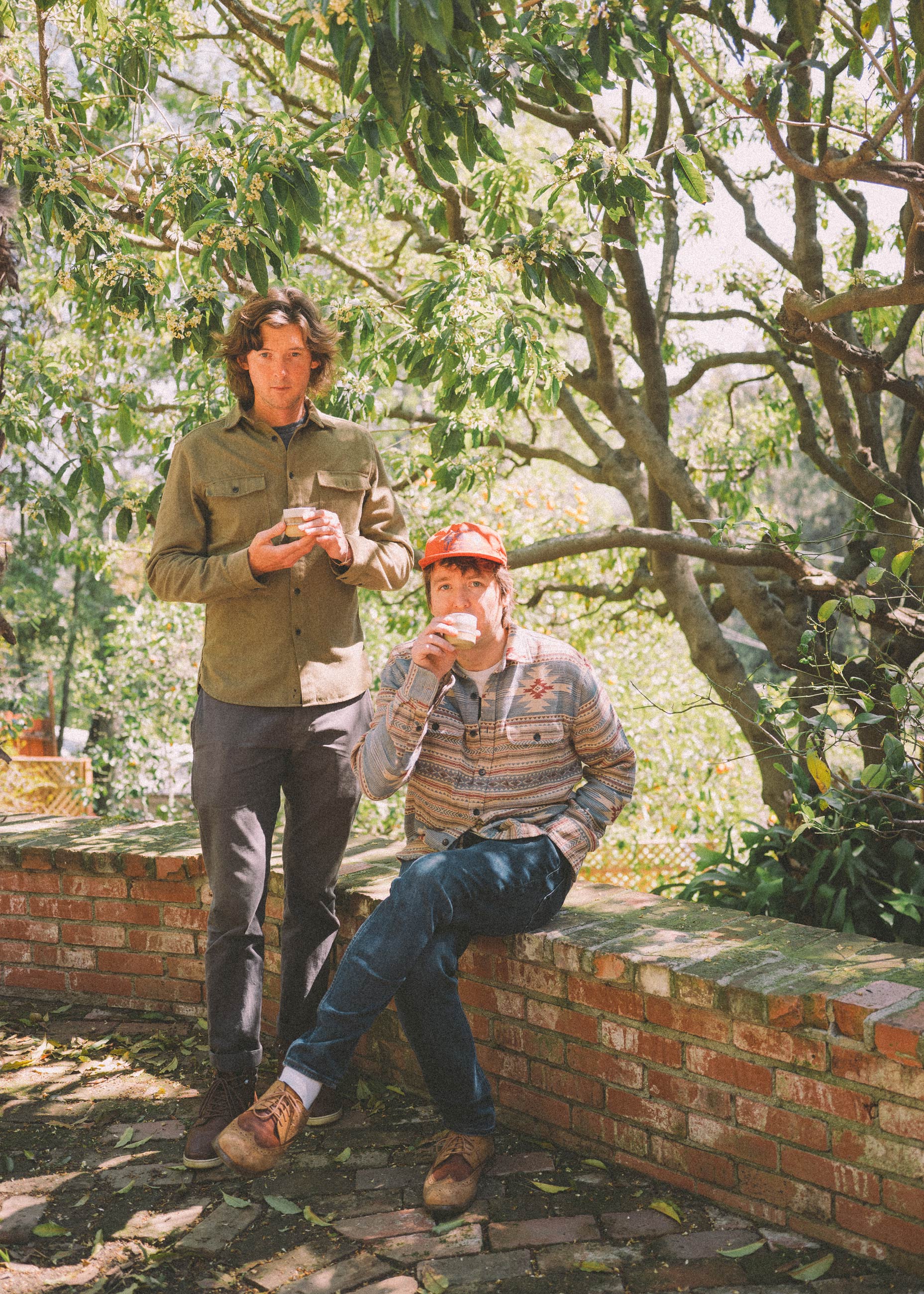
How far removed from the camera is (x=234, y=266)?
312 cm

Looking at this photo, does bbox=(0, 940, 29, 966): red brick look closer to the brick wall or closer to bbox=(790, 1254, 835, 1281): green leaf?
the brick wall

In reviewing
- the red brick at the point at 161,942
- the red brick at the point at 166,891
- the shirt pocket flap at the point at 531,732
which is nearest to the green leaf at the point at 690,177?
the shirt pocket flap at the point at 531,732

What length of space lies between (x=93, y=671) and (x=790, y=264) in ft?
23.2

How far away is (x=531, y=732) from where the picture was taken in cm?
Result: 262

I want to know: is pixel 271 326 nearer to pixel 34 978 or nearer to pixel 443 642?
pixel 443 642

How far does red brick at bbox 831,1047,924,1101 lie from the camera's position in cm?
198

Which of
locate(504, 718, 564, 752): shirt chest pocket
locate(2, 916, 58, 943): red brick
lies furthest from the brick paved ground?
locate(504, 718, 564, 752): shirt chest pocket

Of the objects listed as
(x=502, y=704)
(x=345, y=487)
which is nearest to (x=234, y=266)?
(x=345, y=487)

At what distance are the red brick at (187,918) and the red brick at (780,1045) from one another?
5.94ft

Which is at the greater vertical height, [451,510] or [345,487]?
[451,510]

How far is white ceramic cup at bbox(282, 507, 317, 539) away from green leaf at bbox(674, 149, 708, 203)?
1379 millimetres

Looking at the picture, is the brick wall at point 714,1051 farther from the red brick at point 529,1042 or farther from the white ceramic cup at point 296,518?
the white ceramic cup at point 296,518

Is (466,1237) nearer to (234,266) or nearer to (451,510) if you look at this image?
(234,266)

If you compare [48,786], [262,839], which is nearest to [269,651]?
[262,839]
